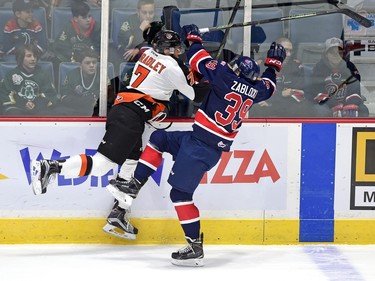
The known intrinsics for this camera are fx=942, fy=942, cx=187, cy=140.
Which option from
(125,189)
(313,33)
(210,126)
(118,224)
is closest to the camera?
(210,126)

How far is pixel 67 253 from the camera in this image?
5.06 metres

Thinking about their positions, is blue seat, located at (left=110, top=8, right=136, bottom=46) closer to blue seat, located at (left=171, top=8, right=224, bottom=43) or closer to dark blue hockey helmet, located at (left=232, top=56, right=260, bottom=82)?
blue seat, located at (left=171, top=8, right=224, bottom=43)

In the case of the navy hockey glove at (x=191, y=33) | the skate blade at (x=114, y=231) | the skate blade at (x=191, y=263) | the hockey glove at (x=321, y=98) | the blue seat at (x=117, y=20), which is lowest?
the skate blade at (x=191, y=263)

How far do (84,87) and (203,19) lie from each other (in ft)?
2.52

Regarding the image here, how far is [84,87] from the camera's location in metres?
5.27

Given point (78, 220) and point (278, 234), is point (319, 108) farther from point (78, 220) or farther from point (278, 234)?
point (78, 220)

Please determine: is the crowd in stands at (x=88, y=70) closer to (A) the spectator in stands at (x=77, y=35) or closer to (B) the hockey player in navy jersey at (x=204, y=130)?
(A) the spectator in stands at (x=77, y=35)

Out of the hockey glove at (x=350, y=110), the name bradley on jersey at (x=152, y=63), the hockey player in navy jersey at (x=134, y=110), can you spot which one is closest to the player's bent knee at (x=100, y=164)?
the hockey player in navy jersey at (x=134, y=110)

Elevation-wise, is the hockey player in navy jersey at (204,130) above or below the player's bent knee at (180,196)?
above

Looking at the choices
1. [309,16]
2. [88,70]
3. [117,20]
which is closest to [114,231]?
[88,70]

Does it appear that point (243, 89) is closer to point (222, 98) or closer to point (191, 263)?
point (222, 98)

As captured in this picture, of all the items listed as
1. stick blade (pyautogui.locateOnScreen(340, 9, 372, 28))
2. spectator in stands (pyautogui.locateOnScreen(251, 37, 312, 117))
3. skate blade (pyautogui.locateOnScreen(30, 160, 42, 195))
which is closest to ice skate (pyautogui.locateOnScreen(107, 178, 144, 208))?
skate blade (pyautogui.locateOnScreen(30, 160, 42, 195))

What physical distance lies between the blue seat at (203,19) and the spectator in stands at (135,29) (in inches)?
5.7

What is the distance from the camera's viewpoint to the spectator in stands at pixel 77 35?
17.2ft
